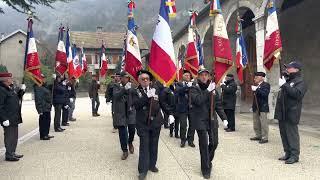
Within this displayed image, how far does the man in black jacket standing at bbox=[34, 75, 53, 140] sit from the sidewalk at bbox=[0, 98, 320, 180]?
33cm

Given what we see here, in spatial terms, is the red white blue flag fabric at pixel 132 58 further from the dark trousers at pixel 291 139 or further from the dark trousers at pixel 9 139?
the dark trousers at pixel 291 139

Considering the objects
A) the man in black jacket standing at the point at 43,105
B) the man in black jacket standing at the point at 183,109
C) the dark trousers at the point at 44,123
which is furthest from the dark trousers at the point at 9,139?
the man in black jacket standing at the point at 183,109

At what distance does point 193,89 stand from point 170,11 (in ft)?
6.10

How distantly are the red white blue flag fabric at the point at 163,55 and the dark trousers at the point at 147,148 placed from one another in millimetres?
887

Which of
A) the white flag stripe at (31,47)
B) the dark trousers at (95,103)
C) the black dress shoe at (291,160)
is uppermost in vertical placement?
the white flag stripe at (31,47)

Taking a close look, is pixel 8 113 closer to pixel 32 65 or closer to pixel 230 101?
pixel 32 65

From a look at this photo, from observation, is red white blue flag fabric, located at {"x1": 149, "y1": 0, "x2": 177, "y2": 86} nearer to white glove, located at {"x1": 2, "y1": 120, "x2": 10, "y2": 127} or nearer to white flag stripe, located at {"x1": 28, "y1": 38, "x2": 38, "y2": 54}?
white glove, located at {"x1": 2, "y1": 120, "x2": 10, "y2": 127}

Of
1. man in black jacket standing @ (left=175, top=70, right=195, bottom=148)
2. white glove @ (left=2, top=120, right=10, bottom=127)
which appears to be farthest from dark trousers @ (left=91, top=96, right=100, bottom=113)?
white glove @ (left=2, top=120, right=10, bottom=127)

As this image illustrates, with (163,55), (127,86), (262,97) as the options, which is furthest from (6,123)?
(262,97)

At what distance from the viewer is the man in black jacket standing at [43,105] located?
32.5 feet

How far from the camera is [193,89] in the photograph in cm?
634

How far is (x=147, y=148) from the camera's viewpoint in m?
6.28

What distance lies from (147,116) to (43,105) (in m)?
4.62

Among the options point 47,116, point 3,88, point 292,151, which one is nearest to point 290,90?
point 292,151
